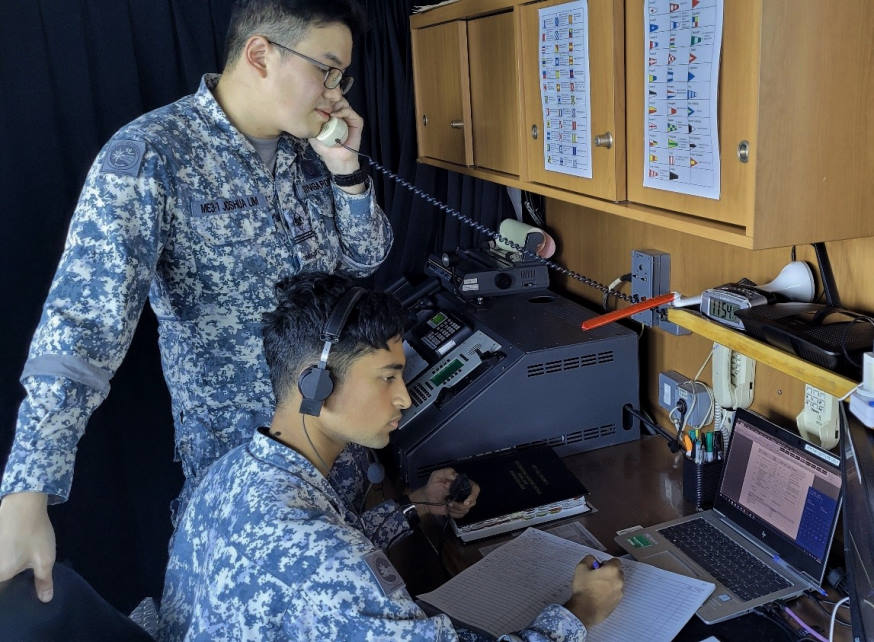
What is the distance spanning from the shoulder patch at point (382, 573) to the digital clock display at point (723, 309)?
0.75 meters

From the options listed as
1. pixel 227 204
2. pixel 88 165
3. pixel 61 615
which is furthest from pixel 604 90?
pixel 88 165

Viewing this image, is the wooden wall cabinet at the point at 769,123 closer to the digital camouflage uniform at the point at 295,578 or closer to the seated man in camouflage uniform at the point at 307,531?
the seated man in camouflage uniform at the point at 307,531

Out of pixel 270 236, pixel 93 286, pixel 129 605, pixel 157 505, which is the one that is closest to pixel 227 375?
pixel 270 236

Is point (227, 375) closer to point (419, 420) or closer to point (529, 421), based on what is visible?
point (419, 420)

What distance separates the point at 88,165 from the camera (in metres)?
2.22

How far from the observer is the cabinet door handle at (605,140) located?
4.74 ft

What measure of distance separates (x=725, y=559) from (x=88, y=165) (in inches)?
75.2

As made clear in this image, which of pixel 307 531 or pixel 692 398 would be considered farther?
pixel 692 398

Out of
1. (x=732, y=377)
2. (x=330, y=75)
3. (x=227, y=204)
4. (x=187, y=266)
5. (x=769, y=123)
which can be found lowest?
(x=732, y=377)

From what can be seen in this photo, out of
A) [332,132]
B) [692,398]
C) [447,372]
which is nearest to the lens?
[332,132]

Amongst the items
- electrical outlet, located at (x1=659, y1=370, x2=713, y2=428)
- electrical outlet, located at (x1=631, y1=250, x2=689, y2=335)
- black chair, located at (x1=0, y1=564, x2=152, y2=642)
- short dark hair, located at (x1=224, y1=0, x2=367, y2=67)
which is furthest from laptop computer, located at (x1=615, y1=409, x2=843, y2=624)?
short dark hair, located at (x1=224, y1=0, x2=367, y2=67)

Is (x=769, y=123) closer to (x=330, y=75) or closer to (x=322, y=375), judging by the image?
(x=322, y=375)

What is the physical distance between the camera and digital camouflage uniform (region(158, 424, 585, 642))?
105 cm

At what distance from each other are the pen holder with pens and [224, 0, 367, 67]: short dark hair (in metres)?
1.17
